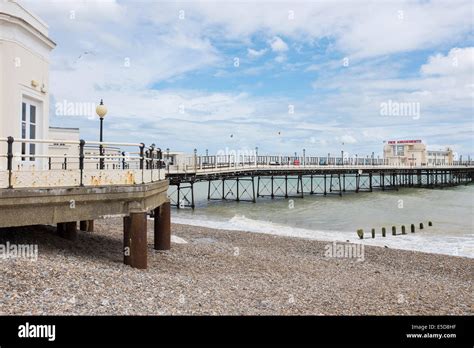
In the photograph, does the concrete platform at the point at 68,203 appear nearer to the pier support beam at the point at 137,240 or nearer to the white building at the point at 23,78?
the pier support beam at the point at 137,240

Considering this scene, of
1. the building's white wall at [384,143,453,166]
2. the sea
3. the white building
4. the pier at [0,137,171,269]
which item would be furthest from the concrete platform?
the building's white wall at [384,143,453,166]

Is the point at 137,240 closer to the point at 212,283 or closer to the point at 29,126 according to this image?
the point at 212,283

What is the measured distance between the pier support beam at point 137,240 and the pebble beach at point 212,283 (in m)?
0.28

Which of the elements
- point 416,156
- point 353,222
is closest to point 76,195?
point 353,222

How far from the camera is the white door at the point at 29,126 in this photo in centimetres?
986

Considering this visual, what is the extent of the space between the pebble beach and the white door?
1.71 metres

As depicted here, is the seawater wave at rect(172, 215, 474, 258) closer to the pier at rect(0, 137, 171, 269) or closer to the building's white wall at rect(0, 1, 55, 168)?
the pier at rect(0, 137, 171, 269)

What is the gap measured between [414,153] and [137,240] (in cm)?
9283

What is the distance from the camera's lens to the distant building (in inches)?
3428

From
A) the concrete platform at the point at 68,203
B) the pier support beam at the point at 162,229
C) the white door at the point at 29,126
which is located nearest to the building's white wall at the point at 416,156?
the pier support beam at the point at 162,229

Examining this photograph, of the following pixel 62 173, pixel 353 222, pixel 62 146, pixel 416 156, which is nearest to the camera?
pixel 62 173

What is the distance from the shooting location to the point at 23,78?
376 inches

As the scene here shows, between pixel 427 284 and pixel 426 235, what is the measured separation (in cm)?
1357
